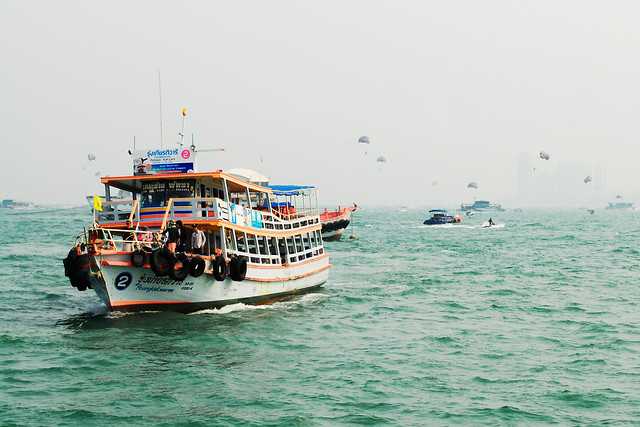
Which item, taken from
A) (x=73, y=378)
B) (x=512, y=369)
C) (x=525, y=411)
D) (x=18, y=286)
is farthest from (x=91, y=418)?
(x=18, y=286)

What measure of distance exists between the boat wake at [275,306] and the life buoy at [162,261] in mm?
2209

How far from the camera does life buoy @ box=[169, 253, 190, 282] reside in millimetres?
20344

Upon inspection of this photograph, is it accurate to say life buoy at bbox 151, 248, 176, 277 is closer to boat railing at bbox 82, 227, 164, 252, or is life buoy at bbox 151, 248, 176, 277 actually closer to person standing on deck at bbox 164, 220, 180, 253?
boat railing at bbox 82, 227, 164, 252

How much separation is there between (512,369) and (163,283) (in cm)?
994

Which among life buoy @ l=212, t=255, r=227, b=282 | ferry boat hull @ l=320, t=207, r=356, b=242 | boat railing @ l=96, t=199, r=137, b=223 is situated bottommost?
ferry boat hull @ l=320, t=207, r=356, b=242

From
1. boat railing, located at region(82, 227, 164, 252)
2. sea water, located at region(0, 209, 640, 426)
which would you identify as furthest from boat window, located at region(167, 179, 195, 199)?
sea water, located at region(0, 209, 640, 426)

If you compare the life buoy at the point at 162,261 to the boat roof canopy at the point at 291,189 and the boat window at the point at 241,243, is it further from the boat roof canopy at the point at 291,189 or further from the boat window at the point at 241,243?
the boat roof canopy at the point at 291,189

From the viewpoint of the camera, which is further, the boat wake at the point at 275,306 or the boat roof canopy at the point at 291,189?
the boat roof canopy at the point at 291,189

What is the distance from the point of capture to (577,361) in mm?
17891

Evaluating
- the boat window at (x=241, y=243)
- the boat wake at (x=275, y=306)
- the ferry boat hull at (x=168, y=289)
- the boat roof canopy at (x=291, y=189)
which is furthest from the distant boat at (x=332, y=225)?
the ferry boat hull at (x=168, y=289)

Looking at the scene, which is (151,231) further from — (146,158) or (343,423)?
(343,423)

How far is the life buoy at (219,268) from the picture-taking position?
21453mm

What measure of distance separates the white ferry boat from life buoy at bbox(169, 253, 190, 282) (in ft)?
0.09

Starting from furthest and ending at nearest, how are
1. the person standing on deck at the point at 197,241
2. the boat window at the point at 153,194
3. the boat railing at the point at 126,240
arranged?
the boat window at the point at 153,194, the person standing on deck at the point at 197,241, the boat railing at the point at 126,240
